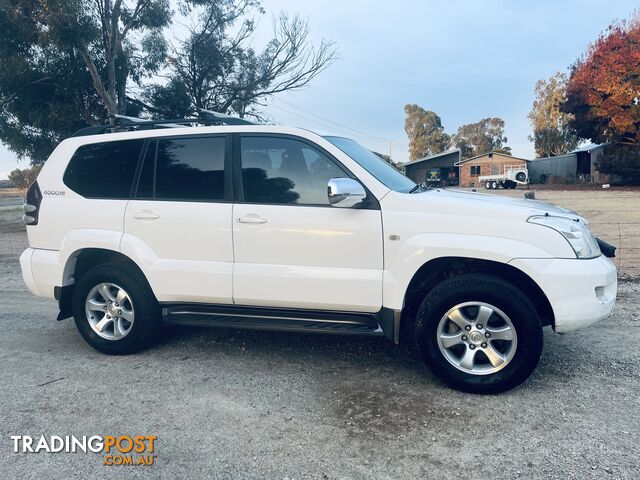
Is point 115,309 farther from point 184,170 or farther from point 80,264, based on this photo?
point 184,170

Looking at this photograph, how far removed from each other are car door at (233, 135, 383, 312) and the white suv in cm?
1

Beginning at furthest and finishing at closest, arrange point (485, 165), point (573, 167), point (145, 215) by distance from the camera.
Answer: point (485, 165)
point (573, 167)
point (145, 215)

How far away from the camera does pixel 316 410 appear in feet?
10.4

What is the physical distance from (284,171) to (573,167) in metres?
46.3

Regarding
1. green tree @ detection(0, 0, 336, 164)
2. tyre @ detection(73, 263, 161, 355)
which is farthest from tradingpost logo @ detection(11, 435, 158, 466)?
green tree @ detection(0, 0, 336, 164)

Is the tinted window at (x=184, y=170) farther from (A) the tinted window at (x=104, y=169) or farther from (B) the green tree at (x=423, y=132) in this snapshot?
(B) the green tree at (x=423, y=132)

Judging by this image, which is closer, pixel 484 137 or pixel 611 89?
pixel 611 89

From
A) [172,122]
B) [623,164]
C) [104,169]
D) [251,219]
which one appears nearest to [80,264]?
[104,169]

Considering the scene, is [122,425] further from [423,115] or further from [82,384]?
[423,115]

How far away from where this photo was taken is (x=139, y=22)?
18.0m

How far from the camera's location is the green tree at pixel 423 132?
71.4 metres

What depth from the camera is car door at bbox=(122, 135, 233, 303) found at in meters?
3.80

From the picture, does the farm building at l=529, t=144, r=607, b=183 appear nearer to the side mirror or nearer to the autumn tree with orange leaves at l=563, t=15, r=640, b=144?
the autumn tree with orange leaves at l=563, t=15, r=640, b=144

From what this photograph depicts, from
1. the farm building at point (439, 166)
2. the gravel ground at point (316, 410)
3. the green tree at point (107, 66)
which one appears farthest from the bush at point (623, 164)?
the gravel ground at point (316, 410)
